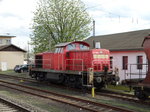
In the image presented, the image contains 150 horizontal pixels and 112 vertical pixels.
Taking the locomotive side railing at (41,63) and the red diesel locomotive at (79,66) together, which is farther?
the locomotive side railing at (41,63)

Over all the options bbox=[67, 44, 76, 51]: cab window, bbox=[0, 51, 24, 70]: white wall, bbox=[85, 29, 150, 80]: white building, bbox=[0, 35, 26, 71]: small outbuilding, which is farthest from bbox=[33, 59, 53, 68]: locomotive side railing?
bbox=[0, 51, 24, 70]: white wall

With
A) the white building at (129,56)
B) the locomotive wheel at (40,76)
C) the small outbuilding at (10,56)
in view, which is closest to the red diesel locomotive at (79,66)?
the locomotive wheel at (40,76)

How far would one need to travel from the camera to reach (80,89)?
1677cm

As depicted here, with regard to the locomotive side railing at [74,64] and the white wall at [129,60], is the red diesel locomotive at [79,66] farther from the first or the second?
the white wall at [129,60]

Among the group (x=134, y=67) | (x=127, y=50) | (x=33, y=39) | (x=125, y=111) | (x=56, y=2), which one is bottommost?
(x=125, y=111)

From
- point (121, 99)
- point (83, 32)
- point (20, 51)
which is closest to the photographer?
point (121, 99)

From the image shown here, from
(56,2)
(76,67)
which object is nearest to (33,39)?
(56,2)

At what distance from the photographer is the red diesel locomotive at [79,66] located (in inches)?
611

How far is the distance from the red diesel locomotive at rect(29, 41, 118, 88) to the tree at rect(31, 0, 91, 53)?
970cm

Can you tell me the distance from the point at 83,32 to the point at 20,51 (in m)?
22.3

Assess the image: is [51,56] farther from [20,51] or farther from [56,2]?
[20,51]

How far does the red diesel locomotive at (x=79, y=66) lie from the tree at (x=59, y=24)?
31.8 ft

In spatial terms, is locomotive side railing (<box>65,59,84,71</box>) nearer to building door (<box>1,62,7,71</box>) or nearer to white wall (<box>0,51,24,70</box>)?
building door (<box>1,62,7,71</box>)

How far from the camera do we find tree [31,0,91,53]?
2894cm
